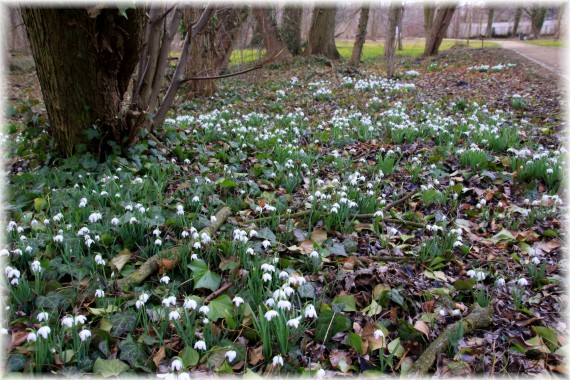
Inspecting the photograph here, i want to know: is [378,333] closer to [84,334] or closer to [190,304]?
[190,304]

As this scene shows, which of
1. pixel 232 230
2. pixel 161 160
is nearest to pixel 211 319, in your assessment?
pixel 232 230

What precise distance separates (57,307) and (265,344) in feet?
3.49

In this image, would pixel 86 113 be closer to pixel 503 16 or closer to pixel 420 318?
pixel 420 318

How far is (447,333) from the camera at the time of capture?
6.44ft

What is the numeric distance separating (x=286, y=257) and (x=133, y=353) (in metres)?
1.08

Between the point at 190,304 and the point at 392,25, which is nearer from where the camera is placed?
the point at 190,304

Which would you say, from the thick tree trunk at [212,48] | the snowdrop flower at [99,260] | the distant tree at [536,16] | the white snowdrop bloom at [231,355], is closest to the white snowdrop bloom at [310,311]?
the white snowdrop bloom at [231,355]

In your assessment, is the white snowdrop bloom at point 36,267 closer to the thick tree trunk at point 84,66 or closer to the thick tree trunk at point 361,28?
the thick tree trunk at point 84,66

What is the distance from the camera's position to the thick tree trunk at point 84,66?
3.62 metres

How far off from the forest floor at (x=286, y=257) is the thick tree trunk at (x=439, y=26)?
1196cm

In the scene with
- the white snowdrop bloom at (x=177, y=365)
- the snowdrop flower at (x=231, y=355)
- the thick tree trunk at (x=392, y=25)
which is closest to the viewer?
the white snowdrop bloom at (x=177, y=365)

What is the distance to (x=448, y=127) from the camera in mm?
5559

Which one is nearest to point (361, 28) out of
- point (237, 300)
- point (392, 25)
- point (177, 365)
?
point (392, 25)

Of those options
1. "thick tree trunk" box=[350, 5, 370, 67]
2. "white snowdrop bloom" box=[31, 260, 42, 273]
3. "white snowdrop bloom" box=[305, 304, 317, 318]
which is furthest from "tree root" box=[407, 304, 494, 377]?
"thick tree trunk" box=[350, 5, 370, 67]
